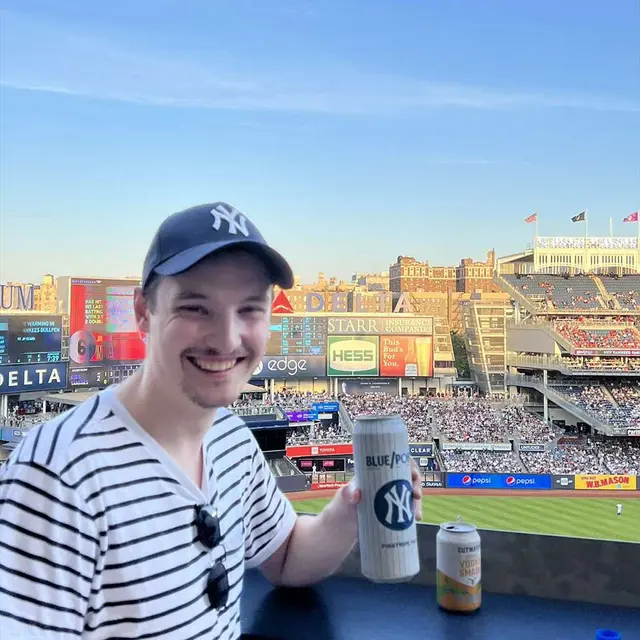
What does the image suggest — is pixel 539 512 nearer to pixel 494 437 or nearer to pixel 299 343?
pixel 494 437

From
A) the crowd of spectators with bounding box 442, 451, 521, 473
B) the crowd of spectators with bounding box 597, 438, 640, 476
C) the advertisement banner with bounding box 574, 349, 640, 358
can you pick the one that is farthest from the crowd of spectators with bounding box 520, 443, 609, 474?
the advertisement banner with bounding box 574, 349, 640, 358

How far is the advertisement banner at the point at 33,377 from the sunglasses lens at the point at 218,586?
44.9 ft

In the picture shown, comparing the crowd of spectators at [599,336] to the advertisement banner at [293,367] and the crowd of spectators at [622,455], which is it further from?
the advertisement banner at [293,367]

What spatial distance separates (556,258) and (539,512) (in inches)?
591

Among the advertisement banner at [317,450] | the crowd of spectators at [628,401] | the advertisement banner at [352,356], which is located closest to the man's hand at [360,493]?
the advertisement banner at [317,450]

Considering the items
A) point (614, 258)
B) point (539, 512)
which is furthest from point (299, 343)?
point (614, 258)

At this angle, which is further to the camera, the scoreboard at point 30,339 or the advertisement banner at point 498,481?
the scoreboard at point 30,339

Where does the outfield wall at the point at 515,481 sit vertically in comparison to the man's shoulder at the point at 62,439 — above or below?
below

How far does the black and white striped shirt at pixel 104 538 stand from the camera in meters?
0.69

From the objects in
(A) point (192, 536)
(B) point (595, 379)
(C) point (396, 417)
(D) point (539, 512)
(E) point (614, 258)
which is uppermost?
(E) point (614, 258)

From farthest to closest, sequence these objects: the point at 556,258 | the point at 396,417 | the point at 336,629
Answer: the point at 556,258 → the point at 336,629 → the point at 396,417

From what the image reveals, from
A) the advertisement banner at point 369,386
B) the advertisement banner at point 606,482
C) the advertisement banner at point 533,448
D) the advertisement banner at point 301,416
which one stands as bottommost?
the advertisement banner at point 606,482

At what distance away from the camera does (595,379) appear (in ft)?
55.7

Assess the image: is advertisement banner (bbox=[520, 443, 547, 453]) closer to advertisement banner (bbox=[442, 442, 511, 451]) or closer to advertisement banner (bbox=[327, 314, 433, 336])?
advertisement banner (bbox=[442, 442, 511, 451])
